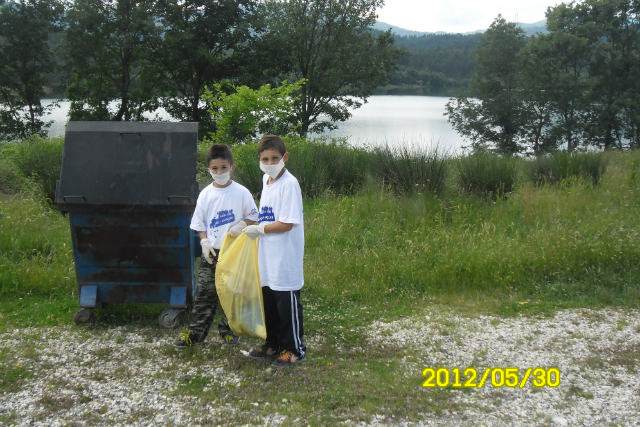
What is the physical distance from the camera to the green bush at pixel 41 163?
29.5ft

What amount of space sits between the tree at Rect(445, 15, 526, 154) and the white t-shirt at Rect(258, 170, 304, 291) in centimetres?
2994

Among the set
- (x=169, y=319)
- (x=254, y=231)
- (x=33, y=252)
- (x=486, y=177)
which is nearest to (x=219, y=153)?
(x=254, y=231)

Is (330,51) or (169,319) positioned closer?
(169,319)

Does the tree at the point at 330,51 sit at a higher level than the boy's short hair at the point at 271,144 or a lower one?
higher

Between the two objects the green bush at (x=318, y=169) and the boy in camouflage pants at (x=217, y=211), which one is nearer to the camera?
the boy in camouflage pants at (x=217, y=211)

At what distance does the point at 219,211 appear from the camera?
3732mm

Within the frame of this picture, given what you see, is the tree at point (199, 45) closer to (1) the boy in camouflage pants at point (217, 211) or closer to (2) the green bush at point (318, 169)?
(2) the green bush at point (318, 169)

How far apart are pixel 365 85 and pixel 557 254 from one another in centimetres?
2615

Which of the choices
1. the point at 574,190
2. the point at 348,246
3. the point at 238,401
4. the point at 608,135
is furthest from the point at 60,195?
the point at 608,135

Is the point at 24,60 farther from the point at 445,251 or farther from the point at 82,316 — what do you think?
the point at 445,251

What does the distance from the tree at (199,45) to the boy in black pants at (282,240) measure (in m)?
24.1

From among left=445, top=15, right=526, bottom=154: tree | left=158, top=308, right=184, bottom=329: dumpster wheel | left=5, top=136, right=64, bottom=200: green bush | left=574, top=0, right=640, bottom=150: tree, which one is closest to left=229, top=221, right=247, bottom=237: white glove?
left=158, top=308, right=184, bottom=329: dumpster wheel

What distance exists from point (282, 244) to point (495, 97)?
31101 millimetres

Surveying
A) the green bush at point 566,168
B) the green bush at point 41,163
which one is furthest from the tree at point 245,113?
the green bush at point 566,168
